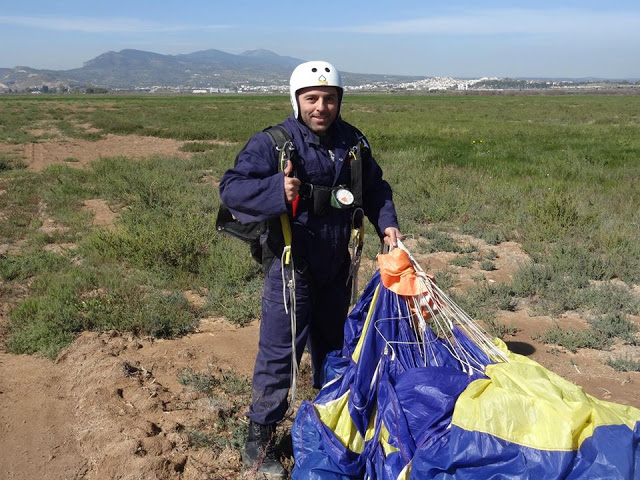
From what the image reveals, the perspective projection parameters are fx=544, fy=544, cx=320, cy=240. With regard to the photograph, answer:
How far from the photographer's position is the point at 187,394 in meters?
3.55

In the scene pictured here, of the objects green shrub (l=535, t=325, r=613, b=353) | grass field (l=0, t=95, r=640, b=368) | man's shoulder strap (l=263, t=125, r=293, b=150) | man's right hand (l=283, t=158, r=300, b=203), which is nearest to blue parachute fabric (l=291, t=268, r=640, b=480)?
man's right hand (l=283, t=158, r=300, b=203)

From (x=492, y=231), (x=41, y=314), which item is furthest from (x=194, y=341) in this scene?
(x=492, y=231)

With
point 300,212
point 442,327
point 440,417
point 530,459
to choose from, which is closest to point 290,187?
point 300,212

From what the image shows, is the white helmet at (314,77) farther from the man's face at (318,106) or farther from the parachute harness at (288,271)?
the parachute harness at (288,271)

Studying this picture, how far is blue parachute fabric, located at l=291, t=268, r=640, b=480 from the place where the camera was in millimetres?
1734

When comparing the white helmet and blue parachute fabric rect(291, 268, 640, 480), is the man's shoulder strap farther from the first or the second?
blue parachute fabric rect(291, 268, 640, 480)

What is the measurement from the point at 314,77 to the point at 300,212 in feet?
2.04

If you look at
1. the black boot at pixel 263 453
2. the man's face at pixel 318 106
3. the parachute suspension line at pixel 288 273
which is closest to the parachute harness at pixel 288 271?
the parachute suspension line at pixel 288 273

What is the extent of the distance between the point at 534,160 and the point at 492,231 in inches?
300

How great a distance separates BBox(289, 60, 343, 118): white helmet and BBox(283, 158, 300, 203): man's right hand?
0.41m

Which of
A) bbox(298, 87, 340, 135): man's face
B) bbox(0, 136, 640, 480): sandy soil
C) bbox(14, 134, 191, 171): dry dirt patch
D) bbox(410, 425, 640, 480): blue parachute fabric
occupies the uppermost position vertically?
bbox(298, 87, 340, 135): man's face

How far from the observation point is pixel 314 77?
8.14ft

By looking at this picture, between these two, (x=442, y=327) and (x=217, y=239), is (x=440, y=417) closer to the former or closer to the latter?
(x=442, y=327)

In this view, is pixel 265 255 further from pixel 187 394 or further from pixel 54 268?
pixel 54 268
